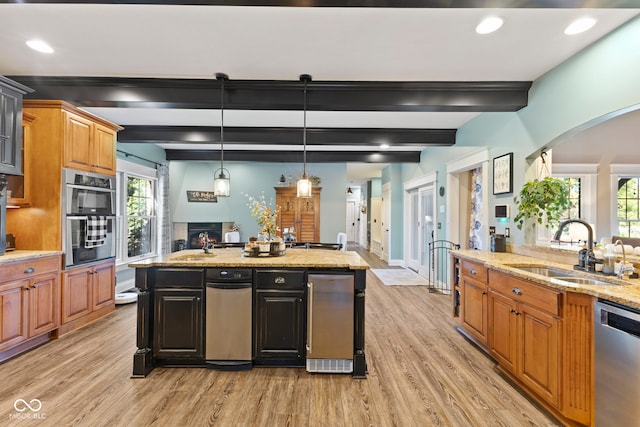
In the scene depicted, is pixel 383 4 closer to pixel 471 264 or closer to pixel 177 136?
pixel 471 264

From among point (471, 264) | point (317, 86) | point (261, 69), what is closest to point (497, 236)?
point (471, 264)

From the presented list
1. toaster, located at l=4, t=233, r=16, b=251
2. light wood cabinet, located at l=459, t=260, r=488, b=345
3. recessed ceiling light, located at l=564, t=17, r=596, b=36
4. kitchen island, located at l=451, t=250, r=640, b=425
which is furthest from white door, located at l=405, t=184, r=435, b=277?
toaster, located at l=4, t=233, r=16, b=251

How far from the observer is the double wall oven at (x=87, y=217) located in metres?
3.30

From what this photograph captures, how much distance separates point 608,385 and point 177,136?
550cm

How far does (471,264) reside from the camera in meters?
3.13

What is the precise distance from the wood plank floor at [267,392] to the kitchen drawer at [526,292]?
722 millimetres

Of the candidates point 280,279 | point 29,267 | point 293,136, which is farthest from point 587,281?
point 29,267

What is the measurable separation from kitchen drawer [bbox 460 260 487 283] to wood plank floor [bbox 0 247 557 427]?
2.39 ft

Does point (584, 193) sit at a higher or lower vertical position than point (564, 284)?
higher

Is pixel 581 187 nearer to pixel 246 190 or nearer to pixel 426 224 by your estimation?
pixel 426 224

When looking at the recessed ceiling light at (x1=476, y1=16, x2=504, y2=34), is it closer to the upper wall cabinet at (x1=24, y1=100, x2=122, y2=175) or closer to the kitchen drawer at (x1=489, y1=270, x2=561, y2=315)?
the kitchen drawer at (x1=489, y1=270, x2=561, y2=315)

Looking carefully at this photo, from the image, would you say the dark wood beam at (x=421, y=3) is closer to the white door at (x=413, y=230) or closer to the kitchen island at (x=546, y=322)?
the kitchen island at (x=546, y=322)

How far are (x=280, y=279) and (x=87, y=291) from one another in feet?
8.59

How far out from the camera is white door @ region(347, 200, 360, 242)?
44.8 ft
